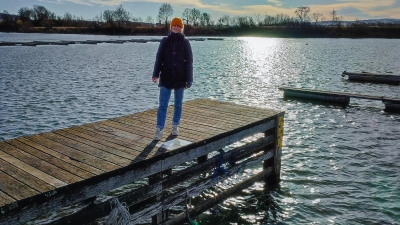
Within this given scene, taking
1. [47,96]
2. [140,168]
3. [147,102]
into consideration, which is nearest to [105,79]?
[47,96]

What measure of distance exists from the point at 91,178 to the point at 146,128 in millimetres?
3136

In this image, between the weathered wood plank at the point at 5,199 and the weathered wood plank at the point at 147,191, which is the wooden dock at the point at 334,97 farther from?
the weathered wood plank at the point at 5,199

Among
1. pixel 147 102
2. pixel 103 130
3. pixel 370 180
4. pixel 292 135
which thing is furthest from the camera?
pixel 147 102

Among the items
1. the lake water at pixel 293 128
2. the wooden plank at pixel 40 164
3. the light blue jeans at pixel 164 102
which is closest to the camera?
the wooden plank at pixel 40 164

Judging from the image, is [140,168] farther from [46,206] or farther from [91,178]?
[46,206]

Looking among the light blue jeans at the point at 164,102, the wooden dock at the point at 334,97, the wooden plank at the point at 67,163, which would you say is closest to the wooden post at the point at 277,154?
the light blue jeans at the point at 164,102

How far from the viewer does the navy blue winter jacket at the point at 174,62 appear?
23.7 ft

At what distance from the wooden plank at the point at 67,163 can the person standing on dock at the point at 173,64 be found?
192cm

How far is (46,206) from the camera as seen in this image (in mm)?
4918

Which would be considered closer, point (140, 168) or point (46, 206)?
point (46, 206)

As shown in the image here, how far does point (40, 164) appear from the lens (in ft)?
19.6

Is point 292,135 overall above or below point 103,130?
below

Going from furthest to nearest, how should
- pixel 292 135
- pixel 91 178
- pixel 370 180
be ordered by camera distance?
pixel 292 135, pixel 370 180, pixel 91 178

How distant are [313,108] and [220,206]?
1386cm
